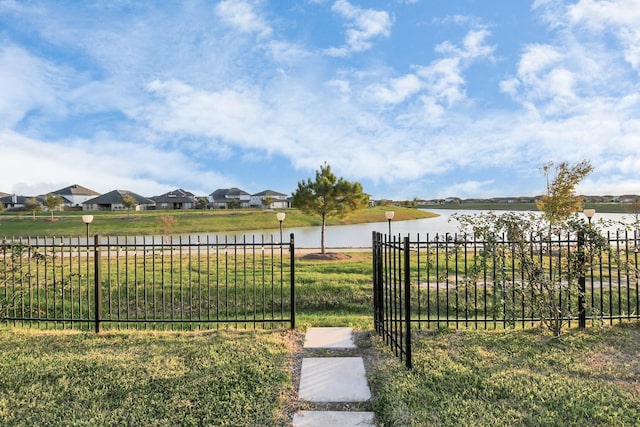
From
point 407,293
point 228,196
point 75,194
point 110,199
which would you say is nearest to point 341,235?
point 407,293

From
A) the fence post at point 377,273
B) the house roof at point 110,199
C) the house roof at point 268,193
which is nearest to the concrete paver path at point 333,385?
the fence post at point 377,273

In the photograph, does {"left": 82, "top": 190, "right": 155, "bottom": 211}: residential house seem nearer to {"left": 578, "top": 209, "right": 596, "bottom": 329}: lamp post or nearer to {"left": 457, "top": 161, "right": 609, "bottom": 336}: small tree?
{"left": 457, "top": 161, "right": 609, "bottom": 336}: small tree

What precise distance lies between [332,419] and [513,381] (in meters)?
1.87

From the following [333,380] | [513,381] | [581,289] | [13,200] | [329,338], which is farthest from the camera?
[13,200]

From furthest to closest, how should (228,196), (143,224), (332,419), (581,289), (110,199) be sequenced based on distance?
(228,196)
(110,199)
(143,224)
(581,289)
(332,419)

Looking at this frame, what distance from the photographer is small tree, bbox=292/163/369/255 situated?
60.7ft

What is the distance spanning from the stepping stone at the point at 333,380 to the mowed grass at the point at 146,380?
0.22 m

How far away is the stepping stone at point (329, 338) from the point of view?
4.77m

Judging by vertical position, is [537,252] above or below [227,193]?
below

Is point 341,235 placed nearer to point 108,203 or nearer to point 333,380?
point 333,380

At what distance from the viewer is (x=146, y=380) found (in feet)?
12.3

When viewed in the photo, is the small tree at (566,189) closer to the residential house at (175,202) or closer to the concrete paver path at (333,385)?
the concrete paver path at (333,385)

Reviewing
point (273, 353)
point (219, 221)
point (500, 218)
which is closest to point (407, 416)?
point (273, 353)

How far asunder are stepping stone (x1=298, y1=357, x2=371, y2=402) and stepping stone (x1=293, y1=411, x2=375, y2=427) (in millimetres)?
214
